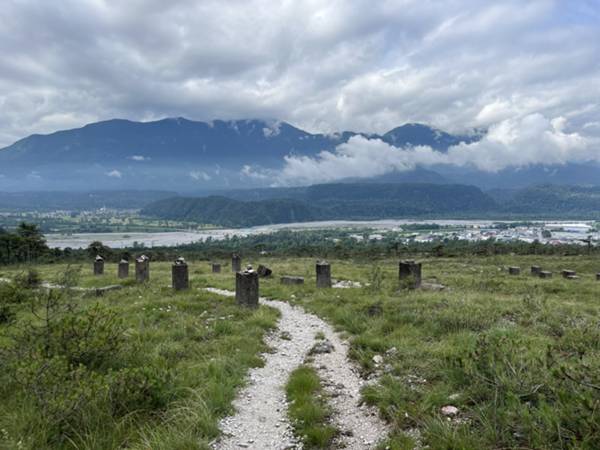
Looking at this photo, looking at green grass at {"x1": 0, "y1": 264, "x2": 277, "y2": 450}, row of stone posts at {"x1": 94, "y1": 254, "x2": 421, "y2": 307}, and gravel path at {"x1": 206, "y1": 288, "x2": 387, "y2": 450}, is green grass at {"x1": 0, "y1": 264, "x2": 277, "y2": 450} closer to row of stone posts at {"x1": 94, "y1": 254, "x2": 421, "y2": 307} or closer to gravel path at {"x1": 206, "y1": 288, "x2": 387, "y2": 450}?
gravel path at {"x1": 206, "y1": 288, "x2": 387, "y2": 450}

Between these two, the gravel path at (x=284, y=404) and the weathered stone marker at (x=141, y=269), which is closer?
the gravel path at (x=284, y=404)

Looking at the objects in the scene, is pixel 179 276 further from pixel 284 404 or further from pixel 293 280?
pixel 284 404

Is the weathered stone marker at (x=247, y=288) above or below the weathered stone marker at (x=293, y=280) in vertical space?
above

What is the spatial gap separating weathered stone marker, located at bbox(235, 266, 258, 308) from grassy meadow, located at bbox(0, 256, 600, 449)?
1.31 m

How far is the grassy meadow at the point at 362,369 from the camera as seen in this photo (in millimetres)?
4867

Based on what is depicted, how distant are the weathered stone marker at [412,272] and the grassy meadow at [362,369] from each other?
4.95 metres

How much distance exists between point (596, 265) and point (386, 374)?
38.2m

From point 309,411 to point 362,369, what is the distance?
7.79 ft

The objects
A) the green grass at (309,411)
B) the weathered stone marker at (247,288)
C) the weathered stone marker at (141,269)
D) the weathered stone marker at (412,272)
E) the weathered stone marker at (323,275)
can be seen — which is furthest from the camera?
the weathered stone marker at (141,269)

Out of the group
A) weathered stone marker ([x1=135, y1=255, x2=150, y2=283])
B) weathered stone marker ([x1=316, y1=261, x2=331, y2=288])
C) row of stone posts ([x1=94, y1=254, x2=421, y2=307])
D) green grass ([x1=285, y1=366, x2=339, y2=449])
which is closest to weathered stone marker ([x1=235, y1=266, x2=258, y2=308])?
row of stone posts ([x1=94, y1=254, x2=421, y2=307])

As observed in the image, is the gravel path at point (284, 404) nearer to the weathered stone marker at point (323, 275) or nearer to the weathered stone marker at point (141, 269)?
the weathered stone marker at point (323, 275)

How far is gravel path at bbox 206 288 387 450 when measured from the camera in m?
5.39

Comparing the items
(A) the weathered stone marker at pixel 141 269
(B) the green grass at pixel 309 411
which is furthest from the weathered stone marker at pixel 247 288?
(A) the weathered stone marker at pixel 141 269

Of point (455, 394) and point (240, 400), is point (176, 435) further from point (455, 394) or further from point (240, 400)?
point (455, 394)
